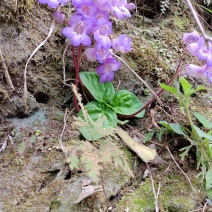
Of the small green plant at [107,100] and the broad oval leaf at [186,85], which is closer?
the broad oval leaf at [186,85]

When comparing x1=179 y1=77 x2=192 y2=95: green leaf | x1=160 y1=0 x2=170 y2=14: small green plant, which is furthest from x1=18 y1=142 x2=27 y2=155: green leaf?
x1=160 y1=0 x2=170 y2=14: small green plant

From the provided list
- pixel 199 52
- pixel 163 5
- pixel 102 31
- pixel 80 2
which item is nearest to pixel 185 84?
pixel 199 52

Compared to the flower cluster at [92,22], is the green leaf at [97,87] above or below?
below

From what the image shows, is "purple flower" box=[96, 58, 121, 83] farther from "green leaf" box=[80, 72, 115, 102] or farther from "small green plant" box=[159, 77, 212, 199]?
"small green plant" box=[159, 77, 212, 199]

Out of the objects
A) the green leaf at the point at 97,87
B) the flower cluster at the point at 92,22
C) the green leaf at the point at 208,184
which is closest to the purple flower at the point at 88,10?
the flower cluster at the point at 92,22

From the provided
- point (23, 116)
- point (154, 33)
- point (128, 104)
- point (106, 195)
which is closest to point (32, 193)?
point (106, 195)

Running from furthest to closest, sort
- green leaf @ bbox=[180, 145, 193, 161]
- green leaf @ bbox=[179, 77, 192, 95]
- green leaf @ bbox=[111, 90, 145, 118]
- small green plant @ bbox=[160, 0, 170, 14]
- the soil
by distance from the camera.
A: small green plant @ bbox=[160, 0, 170, 14], green leaf @ bbox=[111, 90, 145, 118], green leaf @ bbox=[180, 145, 193, 161], green leaf @ bbox=[179, 77, 192, 95], the soil

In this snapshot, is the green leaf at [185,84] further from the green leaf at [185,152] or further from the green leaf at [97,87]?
the green leaf at [97,87]
